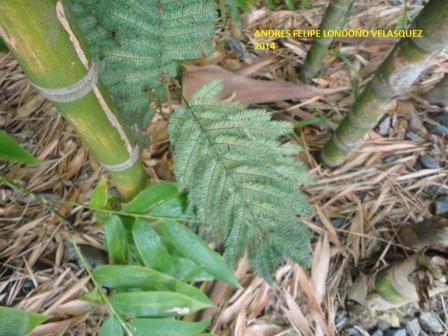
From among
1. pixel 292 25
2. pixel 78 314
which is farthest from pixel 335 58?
pixel 78 314

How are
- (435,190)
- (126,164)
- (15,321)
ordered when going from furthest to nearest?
(435,190)
(126,164)
(15,321)

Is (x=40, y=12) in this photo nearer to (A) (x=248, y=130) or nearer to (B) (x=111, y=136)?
(B) (x=111, y=136)

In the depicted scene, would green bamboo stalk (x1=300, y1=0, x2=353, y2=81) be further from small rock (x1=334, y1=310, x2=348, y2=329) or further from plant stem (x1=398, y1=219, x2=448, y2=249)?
small rock (x1=334, y1=310, x2=348, y2=329)

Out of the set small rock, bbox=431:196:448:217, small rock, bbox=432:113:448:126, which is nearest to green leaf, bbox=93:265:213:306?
small rock, bbox=431:196:448:217

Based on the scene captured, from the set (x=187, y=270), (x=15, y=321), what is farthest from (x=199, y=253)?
(x=15, y=321)

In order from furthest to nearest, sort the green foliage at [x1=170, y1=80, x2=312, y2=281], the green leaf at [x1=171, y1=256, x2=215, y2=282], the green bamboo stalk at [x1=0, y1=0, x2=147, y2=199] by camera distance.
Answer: the green leaf at [x1=171, y1=256, x2=215, y2=282]
the green foliage at [x1=170, y1=80, x2=312, y2=281]
the green bamboo stalk at [x1=0, y1=0, x2=147, y2=199]

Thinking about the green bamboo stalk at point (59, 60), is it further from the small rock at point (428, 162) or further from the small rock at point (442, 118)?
the small rock at point (442, 118)

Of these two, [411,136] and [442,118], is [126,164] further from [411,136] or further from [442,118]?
[442,118]
